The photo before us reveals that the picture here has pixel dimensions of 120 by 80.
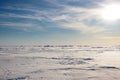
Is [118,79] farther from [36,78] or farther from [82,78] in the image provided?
[36,78]

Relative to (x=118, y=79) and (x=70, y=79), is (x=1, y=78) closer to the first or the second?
(x=70, y=79)

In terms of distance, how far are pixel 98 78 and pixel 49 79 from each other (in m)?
2.78

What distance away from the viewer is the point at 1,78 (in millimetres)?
9672

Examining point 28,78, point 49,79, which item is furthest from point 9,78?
point 49,79

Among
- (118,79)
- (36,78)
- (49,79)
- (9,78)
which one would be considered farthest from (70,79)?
(9,78)

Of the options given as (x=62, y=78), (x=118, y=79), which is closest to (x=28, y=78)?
(x=62, y=78)

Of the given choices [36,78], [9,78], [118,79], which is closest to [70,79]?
[36,78]

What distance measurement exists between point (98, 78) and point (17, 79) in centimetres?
451

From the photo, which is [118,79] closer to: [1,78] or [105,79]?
[105,79]

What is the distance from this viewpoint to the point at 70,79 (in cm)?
979

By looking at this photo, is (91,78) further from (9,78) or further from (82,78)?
(9,78)

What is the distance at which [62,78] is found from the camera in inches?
397

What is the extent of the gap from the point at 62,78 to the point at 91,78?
165 centimetres

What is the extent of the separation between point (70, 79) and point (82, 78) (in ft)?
2.63
